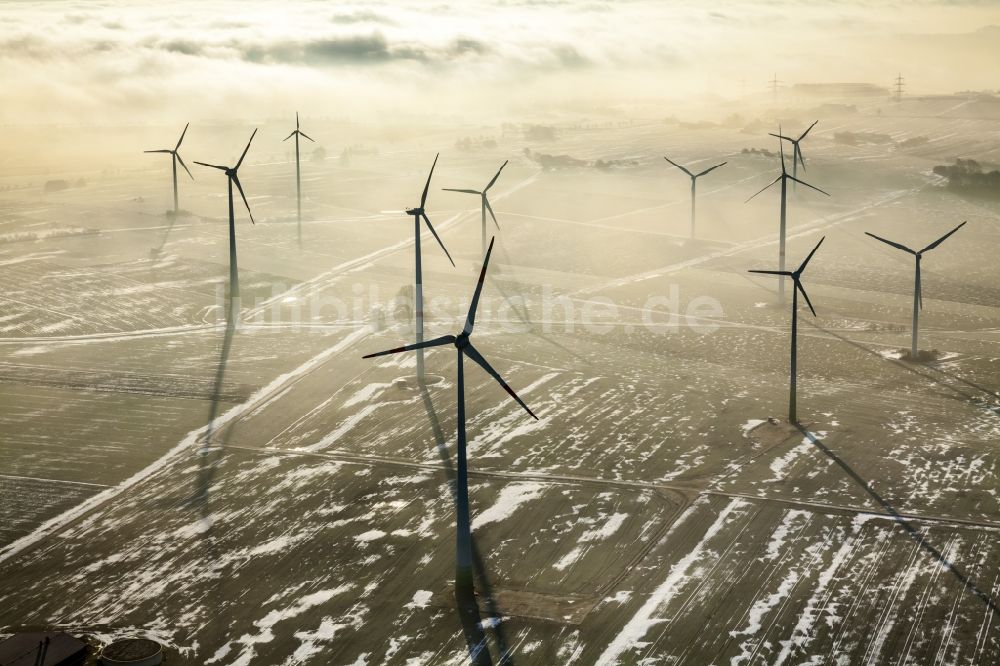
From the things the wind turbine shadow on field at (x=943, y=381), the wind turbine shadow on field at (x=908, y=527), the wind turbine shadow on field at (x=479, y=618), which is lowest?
the wind turbine shadow on field at (x=479, y=618)

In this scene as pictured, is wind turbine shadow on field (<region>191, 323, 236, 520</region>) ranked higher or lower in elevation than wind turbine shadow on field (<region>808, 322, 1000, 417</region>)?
lower

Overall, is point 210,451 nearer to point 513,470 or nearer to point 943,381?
point 513,470

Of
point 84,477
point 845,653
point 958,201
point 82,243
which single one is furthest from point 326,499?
point 958,201

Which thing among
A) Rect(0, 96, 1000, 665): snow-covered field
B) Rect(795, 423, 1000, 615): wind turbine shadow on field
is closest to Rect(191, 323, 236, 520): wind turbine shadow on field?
Rect(0, 96, 1000, 665): snow-covered field

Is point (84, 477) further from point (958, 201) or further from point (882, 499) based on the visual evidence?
point (958, 201)

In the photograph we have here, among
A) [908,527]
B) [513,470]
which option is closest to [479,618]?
[513,470]

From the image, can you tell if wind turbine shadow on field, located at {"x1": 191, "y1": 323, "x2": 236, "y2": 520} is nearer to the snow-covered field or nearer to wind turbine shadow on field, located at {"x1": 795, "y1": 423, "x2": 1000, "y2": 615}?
the snow-covered field

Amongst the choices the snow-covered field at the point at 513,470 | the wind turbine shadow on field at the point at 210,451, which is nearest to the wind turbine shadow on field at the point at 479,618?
the snow-covered field at the point at 513,470

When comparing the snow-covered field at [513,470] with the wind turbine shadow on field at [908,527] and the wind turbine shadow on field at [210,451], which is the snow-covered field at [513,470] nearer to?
the wind turbine shadow on field at [908,527]
